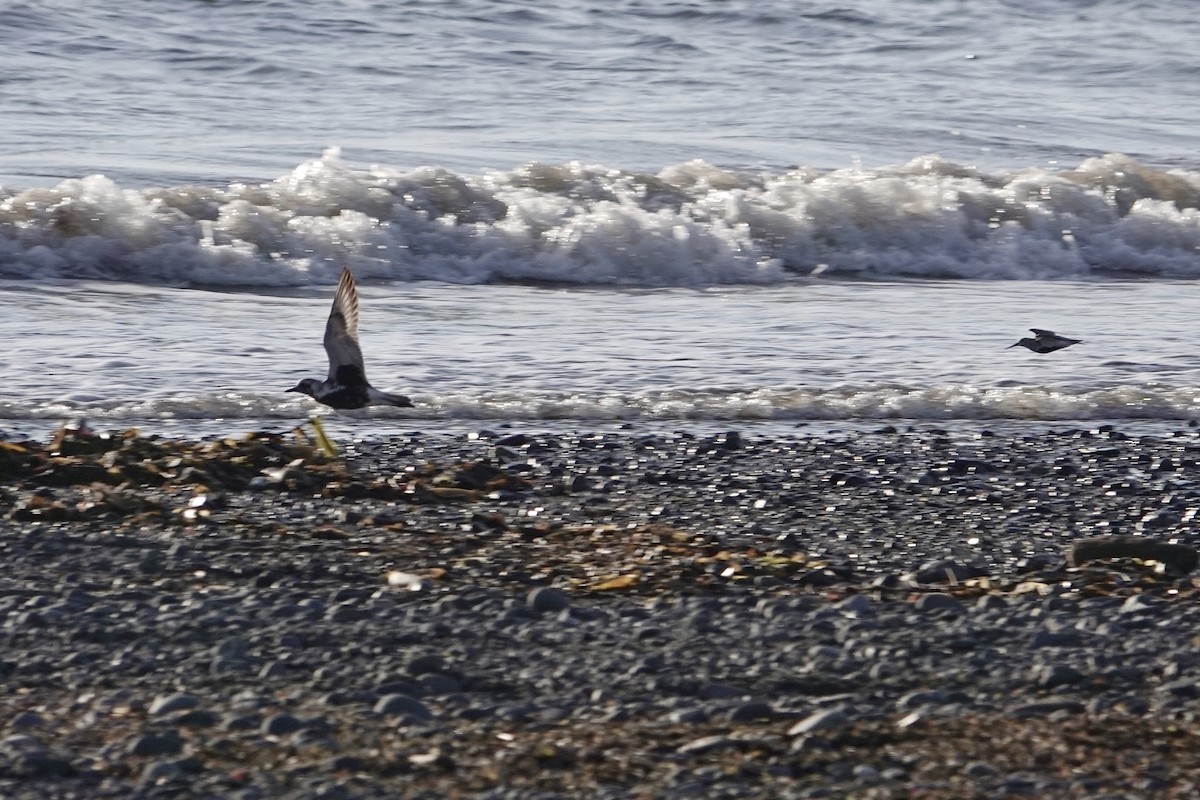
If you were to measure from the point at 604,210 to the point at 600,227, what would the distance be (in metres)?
0.40

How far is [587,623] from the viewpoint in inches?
180

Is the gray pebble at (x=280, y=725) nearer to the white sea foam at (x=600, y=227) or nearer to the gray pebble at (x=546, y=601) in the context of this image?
the gray pebble at (x=546, y=601)

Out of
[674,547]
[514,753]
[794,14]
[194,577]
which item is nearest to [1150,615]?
[674,547]

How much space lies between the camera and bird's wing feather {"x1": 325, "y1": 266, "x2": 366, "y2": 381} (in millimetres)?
7008

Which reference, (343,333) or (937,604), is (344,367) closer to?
(343,333)

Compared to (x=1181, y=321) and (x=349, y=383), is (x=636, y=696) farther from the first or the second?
(x=1181, y=321)

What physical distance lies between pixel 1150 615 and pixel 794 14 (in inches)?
659

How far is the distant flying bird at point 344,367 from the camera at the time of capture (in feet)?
23.0

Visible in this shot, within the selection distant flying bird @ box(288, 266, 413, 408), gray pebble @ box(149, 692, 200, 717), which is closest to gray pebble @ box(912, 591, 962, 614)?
gray pebble @ box(149, 692, 200, 717)

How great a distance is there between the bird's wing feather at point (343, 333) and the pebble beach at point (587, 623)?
34cm

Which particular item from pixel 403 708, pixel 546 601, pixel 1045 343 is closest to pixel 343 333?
pixel 546 601

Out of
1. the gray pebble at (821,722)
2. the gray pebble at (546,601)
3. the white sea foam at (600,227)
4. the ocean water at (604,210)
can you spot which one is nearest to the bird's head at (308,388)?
the ocean water at (604,210)

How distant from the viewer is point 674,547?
5453 mm

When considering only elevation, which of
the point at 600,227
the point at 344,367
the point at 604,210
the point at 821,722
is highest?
the point at 604,210
